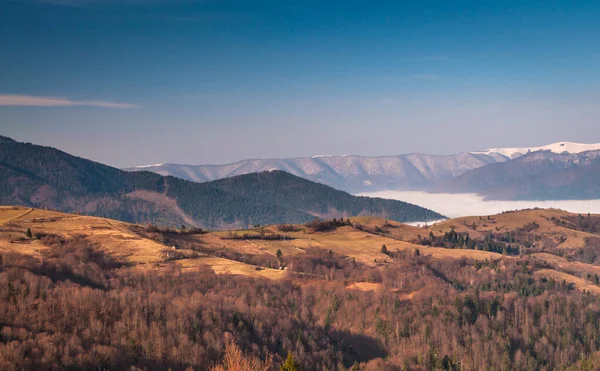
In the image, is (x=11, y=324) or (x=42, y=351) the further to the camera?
(x=11, y=324)

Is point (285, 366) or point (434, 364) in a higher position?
point (285, 366)

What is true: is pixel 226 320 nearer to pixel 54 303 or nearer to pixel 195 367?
pixel 195 367

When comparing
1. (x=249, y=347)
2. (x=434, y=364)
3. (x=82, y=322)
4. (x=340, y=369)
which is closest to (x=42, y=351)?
(x=82, y=322)

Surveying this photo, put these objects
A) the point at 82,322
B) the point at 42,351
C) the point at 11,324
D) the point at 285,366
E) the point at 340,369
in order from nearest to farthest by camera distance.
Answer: the point at 285,366, the point at 42,351, the point at 11,324, the point at 82,322, the point at 340,369

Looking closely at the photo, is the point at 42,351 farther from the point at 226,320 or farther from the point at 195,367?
the point at 226,320

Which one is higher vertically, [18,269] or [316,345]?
[18,269]

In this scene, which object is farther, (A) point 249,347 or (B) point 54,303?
(A) point 249,347

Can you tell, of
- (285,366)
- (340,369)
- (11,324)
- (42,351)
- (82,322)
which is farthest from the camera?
(340,369)

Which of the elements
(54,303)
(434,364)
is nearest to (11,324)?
(54,303)

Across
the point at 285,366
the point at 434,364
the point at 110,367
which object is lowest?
the point at 434,364
